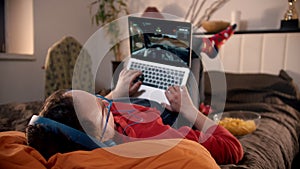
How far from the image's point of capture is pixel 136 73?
934mm

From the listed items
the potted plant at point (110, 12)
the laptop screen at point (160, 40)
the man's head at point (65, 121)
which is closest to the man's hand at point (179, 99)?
the laptop screen at point (160, 40)

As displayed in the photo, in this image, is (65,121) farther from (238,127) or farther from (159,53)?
(238,127)

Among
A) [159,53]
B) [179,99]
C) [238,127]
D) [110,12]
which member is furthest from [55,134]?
[110,12]

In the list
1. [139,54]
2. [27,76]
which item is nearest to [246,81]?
[139,54]

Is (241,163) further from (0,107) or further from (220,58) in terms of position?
(220,58)

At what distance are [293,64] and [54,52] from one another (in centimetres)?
Result: 167

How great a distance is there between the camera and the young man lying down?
540 millimetres

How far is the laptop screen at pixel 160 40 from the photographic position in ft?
2.77

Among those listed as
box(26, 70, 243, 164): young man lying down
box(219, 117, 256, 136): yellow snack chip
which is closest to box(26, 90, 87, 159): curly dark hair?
box(26, 70, 243, 164): young man lying down

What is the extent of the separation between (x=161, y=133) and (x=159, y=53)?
0.36 m

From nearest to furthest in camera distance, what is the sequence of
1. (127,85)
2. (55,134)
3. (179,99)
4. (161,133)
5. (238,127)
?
(55,134), (161,133), (179,99), (127,85), (238,127)

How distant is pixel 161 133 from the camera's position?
65cm

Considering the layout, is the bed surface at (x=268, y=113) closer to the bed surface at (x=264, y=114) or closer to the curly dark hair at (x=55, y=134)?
the bed surface at (x=264, y=114)

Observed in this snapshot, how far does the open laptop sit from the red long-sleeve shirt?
→ 18 centimetres
